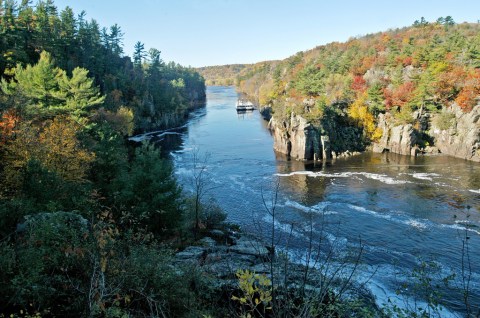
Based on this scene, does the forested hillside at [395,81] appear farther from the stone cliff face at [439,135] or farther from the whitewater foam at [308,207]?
the whitewater foam at [308,207]

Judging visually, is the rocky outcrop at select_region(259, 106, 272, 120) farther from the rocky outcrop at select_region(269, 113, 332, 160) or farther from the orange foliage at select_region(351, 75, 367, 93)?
the rocky outcrop at select_region(269, 113, 332, 160)

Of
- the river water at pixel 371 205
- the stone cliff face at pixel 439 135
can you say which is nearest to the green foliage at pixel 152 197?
the river water at pixel 371 205

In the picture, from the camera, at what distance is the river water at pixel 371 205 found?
2489 centimetres

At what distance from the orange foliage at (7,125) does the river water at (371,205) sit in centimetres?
1961

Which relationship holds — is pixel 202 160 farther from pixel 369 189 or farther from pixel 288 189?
pixel 369 189

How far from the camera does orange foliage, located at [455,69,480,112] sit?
→ 61.2 meters

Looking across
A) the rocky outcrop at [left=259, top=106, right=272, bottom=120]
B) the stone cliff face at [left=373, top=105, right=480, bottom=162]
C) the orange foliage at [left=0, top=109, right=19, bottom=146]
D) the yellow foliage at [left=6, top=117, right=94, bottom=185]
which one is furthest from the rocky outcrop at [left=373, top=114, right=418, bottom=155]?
the orange foliage at [left=0, top=109, right=19, bottom=146]

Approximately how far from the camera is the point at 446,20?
12050 cm

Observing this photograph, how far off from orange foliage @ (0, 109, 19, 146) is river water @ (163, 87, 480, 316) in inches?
772

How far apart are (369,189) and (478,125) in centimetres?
2879

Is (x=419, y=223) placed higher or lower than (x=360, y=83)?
lower

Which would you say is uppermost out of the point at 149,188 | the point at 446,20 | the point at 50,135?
the point at 446,20

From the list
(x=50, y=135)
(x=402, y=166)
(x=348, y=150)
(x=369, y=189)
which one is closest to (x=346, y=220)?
(x=369, y=189)

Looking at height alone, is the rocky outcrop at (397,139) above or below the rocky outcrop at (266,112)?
below
